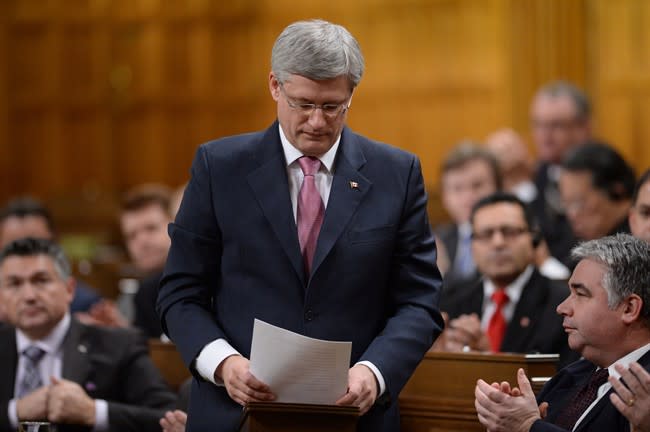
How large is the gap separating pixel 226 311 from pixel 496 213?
2.53 meters

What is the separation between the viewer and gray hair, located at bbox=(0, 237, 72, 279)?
5043 millimetres

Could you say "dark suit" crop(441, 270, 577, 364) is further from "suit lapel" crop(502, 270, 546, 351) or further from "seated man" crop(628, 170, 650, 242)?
"seated man" crop(628, 170, 650, 242)

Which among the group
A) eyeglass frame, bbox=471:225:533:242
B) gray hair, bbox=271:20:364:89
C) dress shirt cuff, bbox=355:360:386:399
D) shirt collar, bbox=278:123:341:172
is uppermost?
gray hair, bbox=271:20:364:89

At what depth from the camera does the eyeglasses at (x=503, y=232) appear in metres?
5.36

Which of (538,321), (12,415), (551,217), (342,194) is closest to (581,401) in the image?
(342,194)

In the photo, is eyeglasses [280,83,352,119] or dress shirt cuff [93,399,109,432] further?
dress shirt cuff [93,399,109,432]

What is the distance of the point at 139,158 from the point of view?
12492mm

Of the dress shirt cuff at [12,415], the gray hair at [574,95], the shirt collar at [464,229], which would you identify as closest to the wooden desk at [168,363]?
the dress shirt cuff at [12,415]

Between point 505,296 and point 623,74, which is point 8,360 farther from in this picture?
point 623,74

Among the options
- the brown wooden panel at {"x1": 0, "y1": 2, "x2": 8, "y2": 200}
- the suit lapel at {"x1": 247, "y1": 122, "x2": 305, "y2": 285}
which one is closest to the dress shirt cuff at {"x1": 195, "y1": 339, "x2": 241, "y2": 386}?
the suit lapel at {"x1": 247, "y1": 122, "x2": 305, "y2": 285}

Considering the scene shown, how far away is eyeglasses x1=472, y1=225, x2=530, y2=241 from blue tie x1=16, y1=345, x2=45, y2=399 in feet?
6.69

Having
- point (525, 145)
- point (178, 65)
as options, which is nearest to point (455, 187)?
point (525, 145)

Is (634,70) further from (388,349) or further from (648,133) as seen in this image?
(388,349)

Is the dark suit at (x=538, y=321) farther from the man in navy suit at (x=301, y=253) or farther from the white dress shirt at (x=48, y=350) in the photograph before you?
the white dress shirt at (x=48, y=350)
